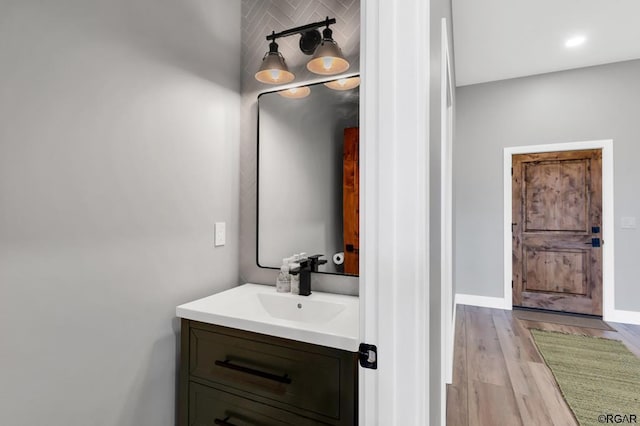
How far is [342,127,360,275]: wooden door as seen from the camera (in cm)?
158

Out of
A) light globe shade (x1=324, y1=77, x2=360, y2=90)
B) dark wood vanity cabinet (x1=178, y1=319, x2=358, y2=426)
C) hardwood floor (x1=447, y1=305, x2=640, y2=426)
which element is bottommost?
hardwood floor (x1=447, y1=305, x2=640, y2=426)

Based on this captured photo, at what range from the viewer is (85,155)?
3.56ft

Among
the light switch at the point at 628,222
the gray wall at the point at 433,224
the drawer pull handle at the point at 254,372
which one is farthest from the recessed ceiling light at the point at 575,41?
the drawer pull handle at the point at 254,372

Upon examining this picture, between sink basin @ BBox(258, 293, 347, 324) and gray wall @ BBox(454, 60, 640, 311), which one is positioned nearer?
sink basin @ BBox(258, 293, 347, 324)

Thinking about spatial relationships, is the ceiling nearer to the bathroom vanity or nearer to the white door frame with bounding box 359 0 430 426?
the white door frame with bounding box 359 0 430 426

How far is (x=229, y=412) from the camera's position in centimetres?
126

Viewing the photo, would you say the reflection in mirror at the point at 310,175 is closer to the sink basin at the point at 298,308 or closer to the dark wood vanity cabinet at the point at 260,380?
the sink basin at the point at 298,308

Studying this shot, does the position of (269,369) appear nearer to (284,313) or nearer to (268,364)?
(268,364)

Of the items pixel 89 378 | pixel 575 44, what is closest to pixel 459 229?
pixel 575 44

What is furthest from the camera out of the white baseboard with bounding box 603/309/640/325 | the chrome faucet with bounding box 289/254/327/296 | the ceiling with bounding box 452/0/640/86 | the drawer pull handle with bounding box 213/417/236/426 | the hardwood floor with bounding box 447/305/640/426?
the white baseboard with bounding box 603/309/640/325

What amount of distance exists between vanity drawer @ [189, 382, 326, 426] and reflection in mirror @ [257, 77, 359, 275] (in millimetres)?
654

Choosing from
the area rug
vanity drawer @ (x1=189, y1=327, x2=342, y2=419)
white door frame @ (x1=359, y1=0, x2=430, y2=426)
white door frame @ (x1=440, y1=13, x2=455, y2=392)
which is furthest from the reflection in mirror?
the area rug

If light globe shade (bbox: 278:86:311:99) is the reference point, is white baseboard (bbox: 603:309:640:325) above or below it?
below

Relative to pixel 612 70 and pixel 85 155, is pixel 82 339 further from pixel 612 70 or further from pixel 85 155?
pixel 612 70
